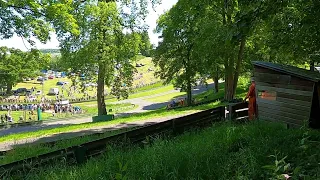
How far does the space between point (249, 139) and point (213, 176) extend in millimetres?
2214

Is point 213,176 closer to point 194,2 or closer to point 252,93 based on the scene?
point 194,2

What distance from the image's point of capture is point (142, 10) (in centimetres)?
2803

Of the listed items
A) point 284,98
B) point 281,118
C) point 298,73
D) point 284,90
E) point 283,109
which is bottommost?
point 281,118

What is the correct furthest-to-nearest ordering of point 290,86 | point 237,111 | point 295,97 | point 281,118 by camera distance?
point 237,111, point 281,118, point 290,86, point 295,97

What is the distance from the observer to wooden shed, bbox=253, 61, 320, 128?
990cm

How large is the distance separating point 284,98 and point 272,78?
0.83 m

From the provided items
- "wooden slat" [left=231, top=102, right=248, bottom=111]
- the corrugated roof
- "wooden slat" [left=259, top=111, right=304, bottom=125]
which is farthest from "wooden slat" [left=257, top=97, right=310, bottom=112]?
the corrugated roof

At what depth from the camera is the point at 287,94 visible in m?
10.7

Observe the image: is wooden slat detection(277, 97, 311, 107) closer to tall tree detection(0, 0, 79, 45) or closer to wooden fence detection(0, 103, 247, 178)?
wooden fence detection(0, 103, 247, 178)

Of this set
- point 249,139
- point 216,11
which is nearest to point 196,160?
point 249,139

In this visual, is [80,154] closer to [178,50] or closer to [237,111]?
[237,111]

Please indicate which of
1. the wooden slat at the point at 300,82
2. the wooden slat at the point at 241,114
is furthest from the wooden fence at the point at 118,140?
the wooden slat at the point at 300,82

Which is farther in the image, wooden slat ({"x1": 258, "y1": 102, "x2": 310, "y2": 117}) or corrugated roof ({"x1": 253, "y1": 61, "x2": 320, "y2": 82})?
wooden slat ({"x1": 258, "y1": 102, "x2": 310, "y2": 117})

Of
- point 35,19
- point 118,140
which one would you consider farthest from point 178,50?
point 118,140
